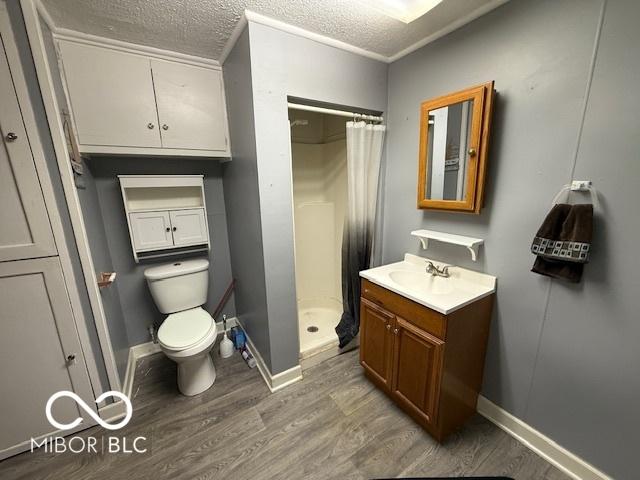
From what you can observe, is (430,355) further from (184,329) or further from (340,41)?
(340,41)

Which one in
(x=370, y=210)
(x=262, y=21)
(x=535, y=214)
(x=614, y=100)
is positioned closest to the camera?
(x=614, y=100)

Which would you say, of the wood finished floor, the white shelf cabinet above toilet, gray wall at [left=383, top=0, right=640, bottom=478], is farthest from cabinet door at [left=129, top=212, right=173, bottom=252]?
gray wall at [left=383, top=0, right=640, bottom=478]

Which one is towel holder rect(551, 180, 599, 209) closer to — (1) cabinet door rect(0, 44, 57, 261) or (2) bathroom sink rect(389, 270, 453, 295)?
(2) bathroom sink rect(389, 270, 453, 295)

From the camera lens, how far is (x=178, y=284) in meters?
2.01

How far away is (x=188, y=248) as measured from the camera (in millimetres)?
2213

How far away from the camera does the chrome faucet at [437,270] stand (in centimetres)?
165

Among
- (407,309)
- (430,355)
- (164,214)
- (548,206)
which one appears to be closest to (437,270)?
(407,309)

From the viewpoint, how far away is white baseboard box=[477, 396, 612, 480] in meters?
1.23

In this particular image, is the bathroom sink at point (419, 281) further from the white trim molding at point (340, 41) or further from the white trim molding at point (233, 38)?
the white trim molding at point (233, 38)

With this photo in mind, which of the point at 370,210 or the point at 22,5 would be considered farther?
the point at 370,210

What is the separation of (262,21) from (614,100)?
1.63 metres

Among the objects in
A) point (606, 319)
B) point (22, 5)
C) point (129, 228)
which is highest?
point (22, 5)

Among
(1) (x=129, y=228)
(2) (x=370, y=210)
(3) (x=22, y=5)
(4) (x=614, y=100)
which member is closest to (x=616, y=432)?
(4) (x=614, y=100)

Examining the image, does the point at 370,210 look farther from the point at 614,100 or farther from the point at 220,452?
the point at 220,452
